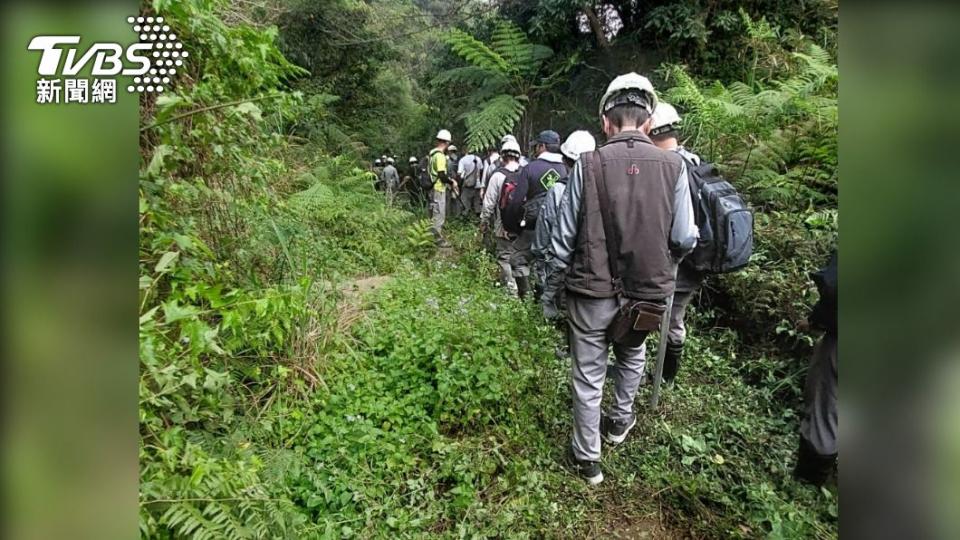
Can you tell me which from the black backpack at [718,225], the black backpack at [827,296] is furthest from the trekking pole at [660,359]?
the black backpack at [827,296]

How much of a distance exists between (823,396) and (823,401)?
0.07 feet

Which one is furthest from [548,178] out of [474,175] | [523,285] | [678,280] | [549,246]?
[474,175]

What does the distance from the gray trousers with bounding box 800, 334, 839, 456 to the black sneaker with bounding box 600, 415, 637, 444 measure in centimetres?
83

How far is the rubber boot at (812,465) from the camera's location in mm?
2014

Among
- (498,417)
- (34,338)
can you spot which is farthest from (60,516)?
(498,417)

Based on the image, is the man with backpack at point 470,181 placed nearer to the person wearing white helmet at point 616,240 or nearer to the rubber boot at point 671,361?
the rubber boot at point 671,361

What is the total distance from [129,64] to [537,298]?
390cm

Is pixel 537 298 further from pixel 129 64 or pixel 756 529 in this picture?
pixel 129 64

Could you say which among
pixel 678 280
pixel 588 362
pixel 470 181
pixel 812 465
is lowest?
pixel 812 465

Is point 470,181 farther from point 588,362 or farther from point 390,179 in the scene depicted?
point 588,362

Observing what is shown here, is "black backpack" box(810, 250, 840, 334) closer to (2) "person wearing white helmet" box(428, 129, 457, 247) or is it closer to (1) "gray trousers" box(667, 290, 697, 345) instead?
(1) "gray trousers" box(667, 290, 697, 345)

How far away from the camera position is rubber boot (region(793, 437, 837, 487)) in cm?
201

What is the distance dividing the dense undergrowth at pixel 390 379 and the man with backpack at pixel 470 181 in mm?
4096

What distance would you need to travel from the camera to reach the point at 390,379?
299 cm
